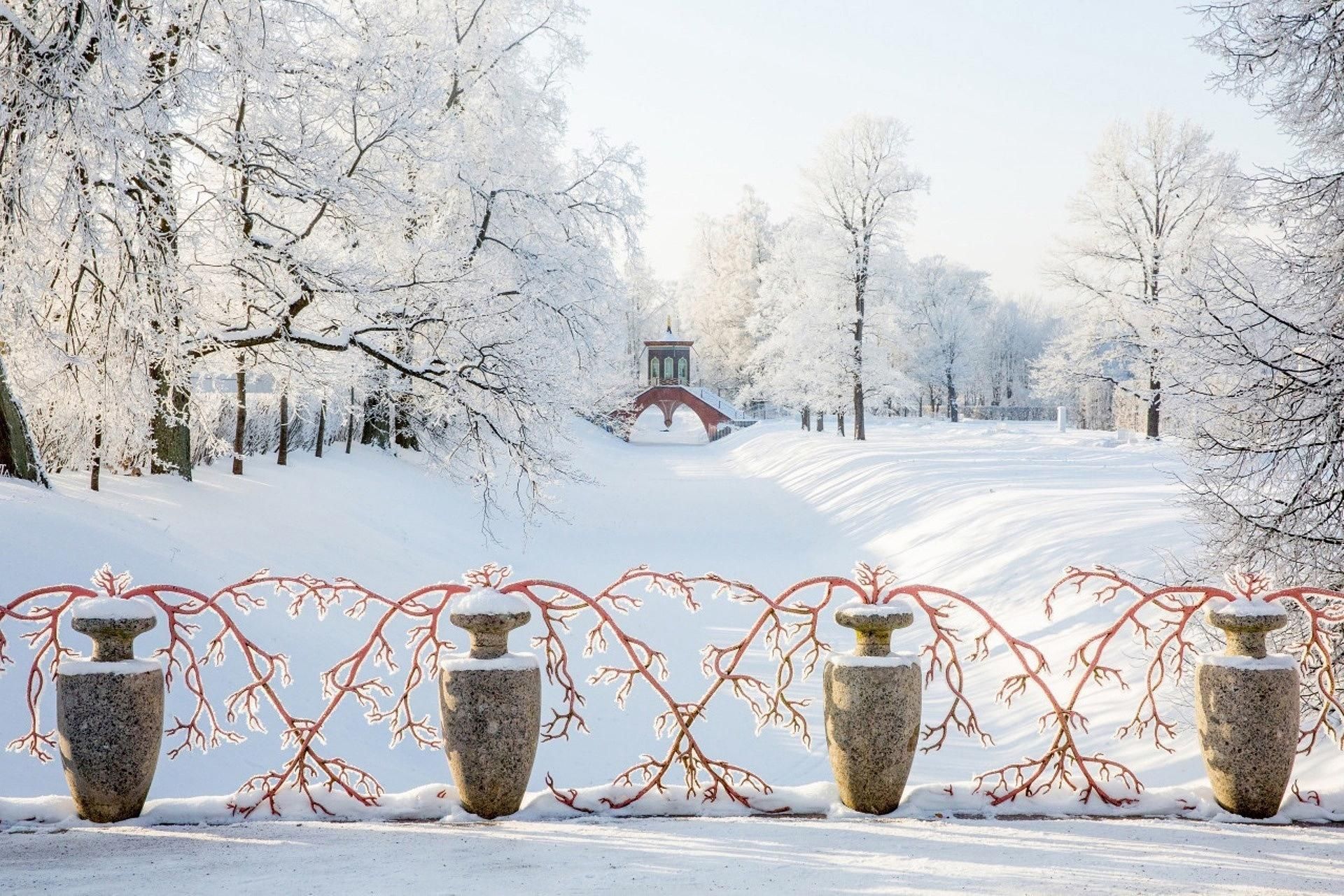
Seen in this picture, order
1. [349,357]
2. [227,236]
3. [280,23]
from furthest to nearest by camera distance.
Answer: [349,357] < [227,236] < [280,23]

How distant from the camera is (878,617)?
4352 mm

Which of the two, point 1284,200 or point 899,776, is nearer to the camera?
point 899,776

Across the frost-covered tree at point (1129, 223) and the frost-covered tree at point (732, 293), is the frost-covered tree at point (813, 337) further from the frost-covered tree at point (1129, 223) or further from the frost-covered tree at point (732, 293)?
the frost-covered tree at point (732, 293)

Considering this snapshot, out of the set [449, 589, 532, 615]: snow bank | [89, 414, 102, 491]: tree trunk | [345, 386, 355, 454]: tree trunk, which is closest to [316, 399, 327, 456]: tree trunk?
[345, 386, 355, 454]: tree trunk

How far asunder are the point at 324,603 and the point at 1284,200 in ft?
21.6

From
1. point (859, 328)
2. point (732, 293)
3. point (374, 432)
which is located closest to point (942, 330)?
point (732, 293)

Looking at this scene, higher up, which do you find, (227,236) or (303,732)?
(227,236)

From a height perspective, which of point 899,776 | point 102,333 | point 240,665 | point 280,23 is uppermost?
A: point 280,23

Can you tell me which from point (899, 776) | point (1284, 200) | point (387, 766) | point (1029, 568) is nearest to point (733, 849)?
point (899, 776)

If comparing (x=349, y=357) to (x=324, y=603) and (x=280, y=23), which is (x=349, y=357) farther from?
(x=324, y=603)

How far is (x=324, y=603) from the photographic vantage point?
4996 millimetres

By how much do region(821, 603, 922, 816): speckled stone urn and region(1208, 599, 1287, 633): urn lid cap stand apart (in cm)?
136

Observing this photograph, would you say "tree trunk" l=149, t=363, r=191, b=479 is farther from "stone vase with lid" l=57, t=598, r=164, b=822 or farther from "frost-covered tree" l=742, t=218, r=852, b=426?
"frost-covered tree" l=742, t=218, r=852, b=426

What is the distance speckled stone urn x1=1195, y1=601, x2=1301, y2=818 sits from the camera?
434 cm
